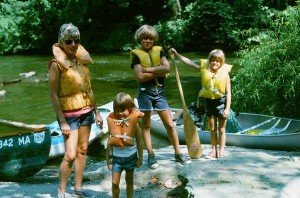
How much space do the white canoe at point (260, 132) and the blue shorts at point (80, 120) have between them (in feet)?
11.7

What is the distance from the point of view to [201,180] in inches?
178

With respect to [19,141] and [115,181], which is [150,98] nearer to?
[115,181]

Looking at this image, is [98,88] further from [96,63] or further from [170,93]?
[96,63]

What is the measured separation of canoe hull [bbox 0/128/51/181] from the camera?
16.9ft

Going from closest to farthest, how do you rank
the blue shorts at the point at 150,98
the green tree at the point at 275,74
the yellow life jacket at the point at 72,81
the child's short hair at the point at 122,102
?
the child's short hair at the point at 122,102
the yellow life jacket at the point at 72,81
the blue shorts at the point at 150,98
the green tree at the point at 275,74

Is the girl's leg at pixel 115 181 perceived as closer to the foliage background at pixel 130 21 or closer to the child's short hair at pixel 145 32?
the child's short hair at pixel 145 32

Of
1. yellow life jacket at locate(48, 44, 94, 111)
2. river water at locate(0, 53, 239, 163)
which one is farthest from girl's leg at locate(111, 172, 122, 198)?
river water at locate(0, 53, 239, 163)

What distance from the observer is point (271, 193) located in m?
4.14

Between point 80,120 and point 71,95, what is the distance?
26cm

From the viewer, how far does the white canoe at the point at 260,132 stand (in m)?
6.50

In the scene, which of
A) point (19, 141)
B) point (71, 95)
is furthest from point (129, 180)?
point (19, 141)

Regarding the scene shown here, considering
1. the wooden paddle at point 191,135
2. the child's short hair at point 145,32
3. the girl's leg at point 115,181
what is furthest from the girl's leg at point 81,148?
the wooden paddle at point 191,135

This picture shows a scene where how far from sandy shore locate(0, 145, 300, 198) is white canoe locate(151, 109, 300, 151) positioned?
1.21 metres

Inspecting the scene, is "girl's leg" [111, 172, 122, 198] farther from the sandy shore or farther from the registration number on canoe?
the registration number on canoe
